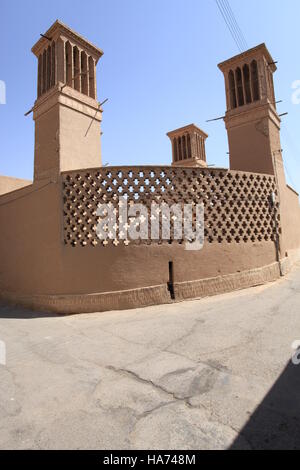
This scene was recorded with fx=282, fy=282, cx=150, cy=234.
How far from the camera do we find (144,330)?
4.57 m

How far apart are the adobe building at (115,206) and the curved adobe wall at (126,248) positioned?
0.02 metres

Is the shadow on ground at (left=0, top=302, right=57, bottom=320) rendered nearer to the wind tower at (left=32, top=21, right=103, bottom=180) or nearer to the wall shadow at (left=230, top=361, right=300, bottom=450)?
the wind tower at (left=32, top=21, right=103, bottom=180)

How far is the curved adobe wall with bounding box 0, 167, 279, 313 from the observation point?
617 centimetres

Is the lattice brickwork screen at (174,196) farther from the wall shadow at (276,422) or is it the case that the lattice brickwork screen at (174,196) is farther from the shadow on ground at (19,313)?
the wall shadow at (276,422)

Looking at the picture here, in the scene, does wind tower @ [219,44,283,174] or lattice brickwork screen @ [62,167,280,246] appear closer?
lattice brickwork screen @ [62,167,280,246]

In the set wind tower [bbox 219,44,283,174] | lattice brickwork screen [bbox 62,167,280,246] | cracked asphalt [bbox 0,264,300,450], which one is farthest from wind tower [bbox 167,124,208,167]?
cracked asphalt [bbox 0,264,300,450]

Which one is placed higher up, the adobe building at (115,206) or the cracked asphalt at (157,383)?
the adobe building at (115,206)

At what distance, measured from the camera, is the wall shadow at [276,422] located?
1831 mm

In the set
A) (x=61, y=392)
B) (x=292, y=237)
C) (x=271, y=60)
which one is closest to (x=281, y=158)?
(x=292, y=237)

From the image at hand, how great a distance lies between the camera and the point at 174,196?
21.6ft

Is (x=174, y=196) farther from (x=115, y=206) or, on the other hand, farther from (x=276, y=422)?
(x=276, y=422)

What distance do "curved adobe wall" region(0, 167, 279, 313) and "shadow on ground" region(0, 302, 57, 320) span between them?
20 centimetres

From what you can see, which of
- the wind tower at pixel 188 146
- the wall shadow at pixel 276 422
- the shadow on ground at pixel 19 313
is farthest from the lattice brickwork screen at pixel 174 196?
the wind tower at pixel 188 146

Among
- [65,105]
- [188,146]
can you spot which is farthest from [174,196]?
[188,146]
